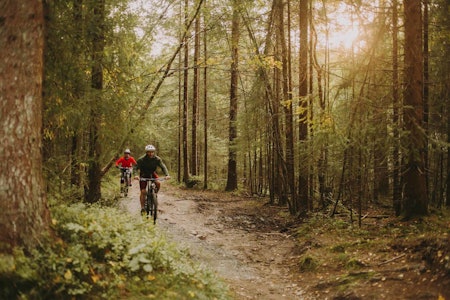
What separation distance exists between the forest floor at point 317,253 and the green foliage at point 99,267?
1526mm

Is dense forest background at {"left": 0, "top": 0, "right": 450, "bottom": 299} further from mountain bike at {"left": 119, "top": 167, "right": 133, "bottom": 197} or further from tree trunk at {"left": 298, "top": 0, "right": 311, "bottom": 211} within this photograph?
mountain bike at {"left": 119, "top": 167, "right": 133, "bottom": 197}

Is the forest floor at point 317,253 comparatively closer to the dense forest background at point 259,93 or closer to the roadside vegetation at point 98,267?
the dense forest background at point 259,93

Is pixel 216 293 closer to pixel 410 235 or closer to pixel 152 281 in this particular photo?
pixel 152 281

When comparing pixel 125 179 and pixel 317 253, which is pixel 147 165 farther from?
pixel 125 179

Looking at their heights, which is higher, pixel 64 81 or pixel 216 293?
pixel 64 81

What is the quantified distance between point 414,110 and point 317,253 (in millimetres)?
4511

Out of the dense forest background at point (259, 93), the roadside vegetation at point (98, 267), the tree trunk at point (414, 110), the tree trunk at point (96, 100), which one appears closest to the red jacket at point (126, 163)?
the dense forest background at point (259, 93)

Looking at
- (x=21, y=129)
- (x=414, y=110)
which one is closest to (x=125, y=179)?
(x=414, y=110)

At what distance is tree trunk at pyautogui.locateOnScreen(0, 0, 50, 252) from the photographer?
4078 millimetres

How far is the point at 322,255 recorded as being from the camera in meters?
8.59

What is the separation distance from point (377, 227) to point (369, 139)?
102 inches

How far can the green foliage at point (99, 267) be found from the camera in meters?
3.77

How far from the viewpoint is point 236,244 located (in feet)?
33.1

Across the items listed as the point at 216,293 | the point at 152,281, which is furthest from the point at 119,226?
the point at 216,293
